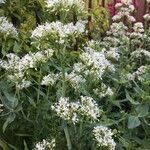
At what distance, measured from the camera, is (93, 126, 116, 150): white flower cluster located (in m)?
2.49

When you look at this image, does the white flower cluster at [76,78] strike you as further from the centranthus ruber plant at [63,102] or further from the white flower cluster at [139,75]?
the white flower cluster at [139,75]

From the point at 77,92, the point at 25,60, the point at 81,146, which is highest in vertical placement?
the point at 25,60

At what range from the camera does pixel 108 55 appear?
3.62m

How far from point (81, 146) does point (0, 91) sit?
2.03 feet

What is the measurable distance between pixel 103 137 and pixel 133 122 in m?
0.37

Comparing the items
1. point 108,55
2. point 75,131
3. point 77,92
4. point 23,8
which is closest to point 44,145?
point 75,131

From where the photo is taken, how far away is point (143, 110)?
2.97 m

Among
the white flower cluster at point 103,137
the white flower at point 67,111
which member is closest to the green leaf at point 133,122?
the white flower cluster at point 103,137

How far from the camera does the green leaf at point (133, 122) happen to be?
9.21 feet

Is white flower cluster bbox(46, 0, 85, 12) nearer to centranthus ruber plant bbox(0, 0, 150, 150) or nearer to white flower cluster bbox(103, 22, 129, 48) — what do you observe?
centranthus ruber plant bbox(0, 0, 150, 150)

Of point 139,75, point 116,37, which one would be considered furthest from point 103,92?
point 116,37

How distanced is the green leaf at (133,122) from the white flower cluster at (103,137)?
30 centimetres

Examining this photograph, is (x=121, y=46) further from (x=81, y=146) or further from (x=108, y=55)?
(x=81, y=146)

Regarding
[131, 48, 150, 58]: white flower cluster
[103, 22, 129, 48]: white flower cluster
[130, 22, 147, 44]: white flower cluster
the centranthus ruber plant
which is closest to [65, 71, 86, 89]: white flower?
the centranthus ruber plant
